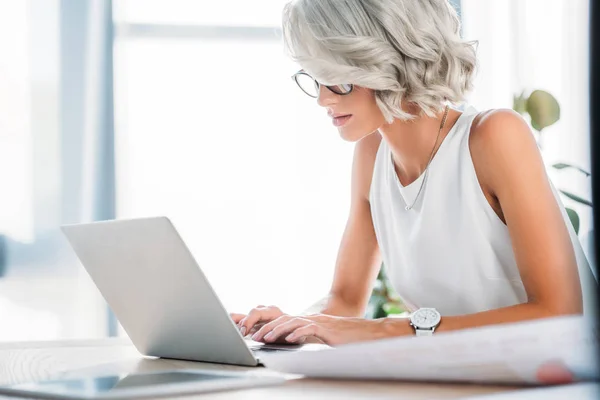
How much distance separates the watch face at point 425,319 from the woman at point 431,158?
21 cm

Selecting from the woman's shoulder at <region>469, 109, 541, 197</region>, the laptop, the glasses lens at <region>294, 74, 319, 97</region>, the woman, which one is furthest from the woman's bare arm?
the laptop

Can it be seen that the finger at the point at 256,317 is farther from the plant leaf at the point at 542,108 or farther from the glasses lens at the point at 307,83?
the plant leaf at the point at 542,108

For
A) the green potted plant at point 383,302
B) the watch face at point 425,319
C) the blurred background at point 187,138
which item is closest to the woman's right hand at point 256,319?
the watch face at point 425,319

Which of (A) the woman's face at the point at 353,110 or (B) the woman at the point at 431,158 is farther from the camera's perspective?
(A) the woman's face at the point at 353,110

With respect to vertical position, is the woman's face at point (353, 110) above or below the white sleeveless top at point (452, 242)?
above

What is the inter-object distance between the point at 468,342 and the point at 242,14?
10.0ft

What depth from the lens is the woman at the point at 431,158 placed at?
1373 mm

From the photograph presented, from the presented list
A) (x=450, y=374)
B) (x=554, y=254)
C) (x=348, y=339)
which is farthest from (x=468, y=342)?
(x=554, y=254)

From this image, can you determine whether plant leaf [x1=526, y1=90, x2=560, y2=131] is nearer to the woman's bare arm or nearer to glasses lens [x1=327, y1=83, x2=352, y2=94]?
the woman's bare arm

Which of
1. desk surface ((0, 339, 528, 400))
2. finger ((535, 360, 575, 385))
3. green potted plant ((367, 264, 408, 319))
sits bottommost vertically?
green potted plant ((367, 264, 408, 319))

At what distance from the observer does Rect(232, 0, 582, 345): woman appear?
1373 millimetres

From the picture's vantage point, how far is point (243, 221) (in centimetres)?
346

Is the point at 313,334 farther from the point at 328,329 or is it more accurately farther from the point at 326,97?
the point at 326,97

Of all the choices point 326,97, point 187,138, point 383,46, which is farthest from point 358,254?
point 187,138
